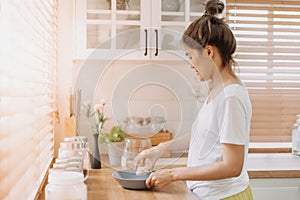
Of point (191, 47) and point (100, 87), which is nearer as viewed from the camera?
point (191, 47)

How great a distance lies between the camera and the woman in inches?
55.3

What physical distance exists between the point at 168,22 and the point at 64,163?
1208mm

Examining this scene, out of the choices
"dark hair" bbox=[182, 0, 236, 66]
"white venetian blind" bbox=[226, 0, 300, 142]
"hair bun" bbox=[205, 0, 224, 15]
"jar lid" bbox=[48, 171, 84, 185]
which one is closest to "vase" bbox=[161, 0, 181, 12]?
"white venetian blind" bbox=[226, 0, 300, 142]

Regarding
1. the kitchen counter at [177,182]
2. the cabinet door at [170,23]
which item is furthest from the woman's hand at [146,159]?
the cabinet door at [170,23]

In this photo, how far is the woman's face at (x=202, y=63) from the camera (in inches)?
59.9

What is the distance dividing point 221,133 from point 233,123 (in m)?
0.06

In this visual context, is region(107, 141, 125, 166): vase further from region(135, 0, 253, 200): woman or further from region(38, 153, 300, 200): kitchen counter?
region(135, 0, 253, 200): woman

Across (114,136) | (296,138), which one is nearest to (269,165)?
(296,138)

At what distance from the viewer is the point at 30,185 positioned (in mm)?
1268

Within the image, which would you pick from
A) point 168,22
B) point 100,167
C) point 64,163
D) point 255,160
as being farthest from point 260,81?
point 64,163

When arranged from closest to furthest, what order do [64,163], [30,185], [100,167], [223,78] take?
[30,185]
[64,163]
[223,78]
[100,167]

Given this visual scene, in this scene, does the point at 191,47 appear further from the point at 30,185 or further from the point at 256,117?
the point at 256,117

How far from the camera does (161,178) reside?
4.91 ft

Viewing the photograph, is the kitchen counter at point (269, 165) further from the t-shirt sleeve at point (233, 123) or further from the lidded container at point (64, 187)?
the lidded container at point (64, 187)
